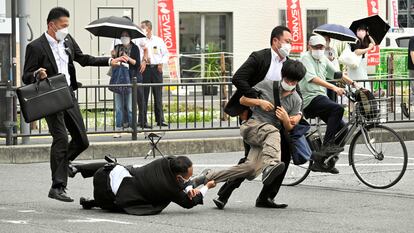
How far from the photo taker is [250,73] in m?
11.0

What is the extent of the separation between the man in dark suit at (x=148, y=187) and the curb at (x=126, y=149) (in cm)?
538

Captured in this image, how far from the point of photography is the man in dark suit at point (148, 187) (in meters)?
10.1

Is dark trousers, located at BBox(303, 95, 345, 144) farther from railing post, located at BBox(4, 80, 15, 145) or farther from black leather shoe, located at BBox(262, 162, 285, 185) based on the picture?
railing post, located at BBox(4, 80, 15, 145)

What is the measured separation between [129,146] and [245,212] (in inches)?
234

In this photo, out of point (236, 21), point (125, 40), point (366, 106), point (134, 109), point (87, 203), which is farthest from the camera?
point (236, 21)

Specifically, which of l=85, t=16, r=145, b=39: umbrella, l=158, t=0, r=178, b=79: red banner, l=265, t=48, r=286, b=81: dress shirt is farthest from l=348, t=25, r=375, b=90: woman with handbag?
l=158, t=0, r=178, b=79: red banner

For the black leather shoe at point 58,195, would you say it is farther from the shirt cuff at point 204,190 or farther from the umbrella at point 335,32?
the umbrella at point 335,32

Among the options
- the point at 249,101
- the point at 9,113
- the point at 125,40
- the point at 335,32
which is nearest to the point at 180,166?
the point at 249,101

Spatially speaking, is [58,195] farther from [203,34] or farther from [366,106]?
[203,34]

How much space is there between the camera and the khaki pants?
10.5 meters

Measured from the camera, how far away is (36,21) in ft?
88.8

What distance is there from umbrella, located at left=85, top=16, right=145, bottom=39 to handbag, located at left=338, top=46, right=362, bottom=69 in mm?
3443

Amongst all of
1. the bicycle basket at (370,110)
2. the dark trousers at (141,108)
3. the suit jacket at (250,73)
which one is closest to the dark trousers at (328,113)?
the bicycle basket at (370,110)

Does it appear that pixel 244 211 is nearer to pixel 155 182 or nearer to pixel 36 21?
pixel 155 182
